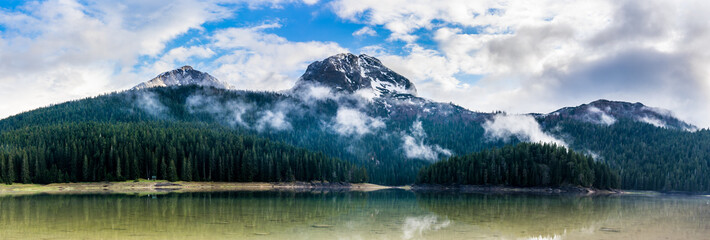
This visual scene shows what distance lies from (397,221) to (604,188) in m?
119

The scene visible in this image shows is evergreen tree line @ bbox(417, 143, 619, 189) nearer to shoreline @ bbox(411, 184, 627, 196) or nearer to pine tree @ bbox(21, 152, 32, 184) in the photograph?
shoreline @ bbox(411, 184, 627, 196)

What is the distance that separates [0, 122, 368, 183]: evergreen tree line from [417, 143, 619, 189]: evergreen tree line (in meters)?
36.4

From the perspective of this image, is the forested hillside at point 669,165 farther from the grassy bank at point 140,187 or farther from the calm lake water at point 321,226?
the calm lake water at point 321,226

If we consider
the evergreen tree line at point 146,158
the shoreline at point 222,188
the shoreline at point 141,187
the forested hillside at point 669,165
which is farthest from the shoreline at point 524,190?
the shoreline at point 141,187

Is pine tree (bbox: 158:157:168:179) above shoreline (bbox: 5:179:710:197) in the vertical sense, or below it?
above

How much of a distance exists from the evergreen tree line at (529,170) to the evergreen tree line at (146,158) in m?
36.4

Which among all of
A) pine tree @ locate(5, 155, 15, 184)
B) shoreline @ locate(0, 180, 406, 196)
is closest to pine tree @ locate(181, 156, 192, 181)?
shoreline @ locate(0, 180, 406, 196)

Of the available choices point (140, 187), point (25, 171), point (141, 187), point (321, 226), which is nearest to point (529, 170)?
point (141, 187)

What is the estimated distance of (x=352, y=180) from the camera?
531 ft

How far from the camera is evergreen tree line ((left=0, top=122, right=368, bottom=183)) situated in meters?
116

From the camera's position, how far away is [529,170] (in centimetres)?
13588

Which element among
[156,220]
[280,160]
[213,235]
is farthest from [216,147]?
[213,235]

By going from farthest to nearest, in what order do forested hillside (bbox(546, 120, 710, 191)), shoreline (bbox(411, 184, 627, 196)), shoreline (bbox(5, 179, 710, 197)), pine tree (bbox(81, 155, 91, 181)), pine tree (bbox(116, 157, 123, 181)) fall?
forested hillside (bbox(546, 120, 710, 191)), shoreline (bbox(411, 184, 627, 196)), pine tree (bbox(116, 157, 123, 181)), pine tree (bbox(81, 155, 91, 181)), shoreline (bbox(5, 179, 710, 197))

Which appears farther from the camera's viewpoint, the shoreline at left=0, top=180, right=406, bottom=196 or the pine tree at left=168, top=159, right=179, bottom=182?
the pine tree at left=168, top=159, right=179, bottom=182
